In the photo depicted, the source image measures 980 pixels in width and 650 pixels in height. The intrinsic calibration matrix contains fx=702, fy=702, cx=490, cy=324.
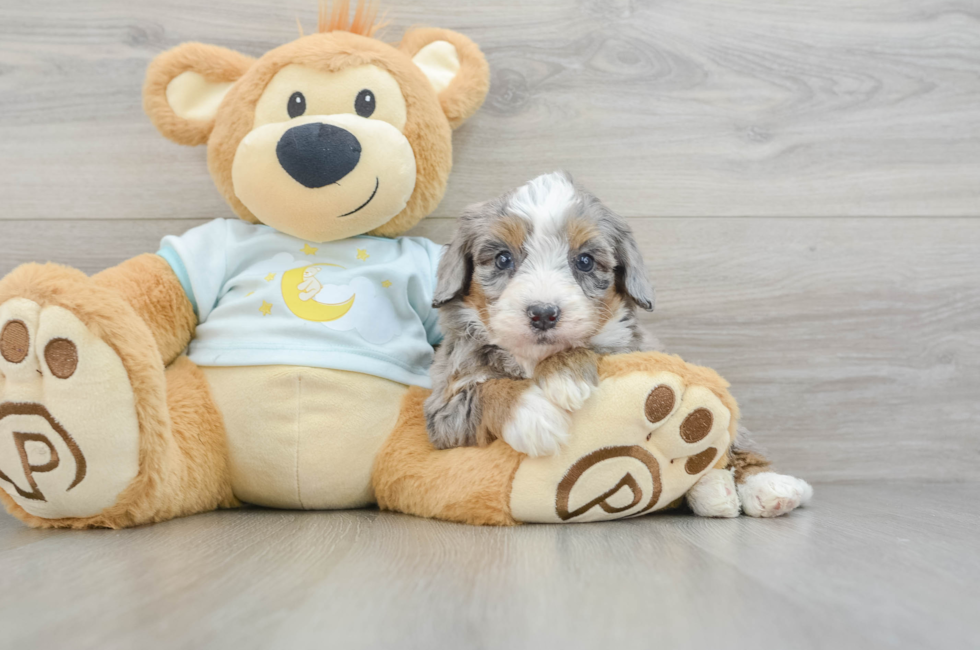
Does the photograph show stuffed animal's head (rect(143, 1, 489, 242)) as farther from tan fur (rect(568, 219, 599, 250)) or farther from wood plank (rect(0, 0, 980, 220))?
tan fur (rect(568, 219, 599, 250))

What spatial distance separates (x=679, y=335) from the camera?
182cm

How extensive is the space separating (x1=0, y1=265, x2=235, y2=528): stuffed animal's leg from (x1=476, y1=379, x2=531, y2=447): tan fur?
56 centimetres

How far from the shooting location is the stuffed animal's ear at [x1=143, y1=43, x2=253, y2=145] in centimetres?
154

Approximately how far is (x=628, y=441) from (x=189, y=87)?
4.00 feet

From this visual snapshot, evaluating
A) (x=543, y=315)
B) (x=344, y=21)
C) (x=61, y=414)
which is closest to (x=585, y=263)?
(x=543, y=315)

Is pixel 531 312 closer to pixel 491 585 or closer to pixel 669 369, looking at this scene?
pixel 669 369

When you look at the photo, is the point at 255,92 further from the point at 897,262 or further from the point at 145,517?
the point at 897,262

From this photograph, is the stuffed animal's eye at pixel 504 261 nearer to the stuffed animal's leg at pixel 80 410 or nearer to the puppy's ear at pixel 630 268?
the puppy's ear at pixel 630 268

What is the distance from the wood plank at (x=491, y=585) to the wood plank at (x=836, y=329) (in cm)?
55

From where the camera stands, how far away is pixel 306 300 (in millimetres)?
1444

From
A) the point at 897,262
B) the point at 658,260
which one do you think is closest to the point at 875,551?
the point at 658,260

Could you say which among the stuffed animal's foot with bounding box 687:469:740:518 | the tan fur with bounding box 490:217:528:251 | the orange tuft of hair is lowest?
the stuffed animal's foot with bounding box 687:469:740:518

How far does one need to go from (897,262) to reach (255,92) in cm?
164

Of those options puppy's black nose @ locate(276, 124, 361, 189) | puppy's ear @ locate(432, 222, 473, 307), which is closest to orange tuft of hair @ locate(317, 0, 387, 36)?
puppy's black nose @ locate(276, 124, 361, 189)
